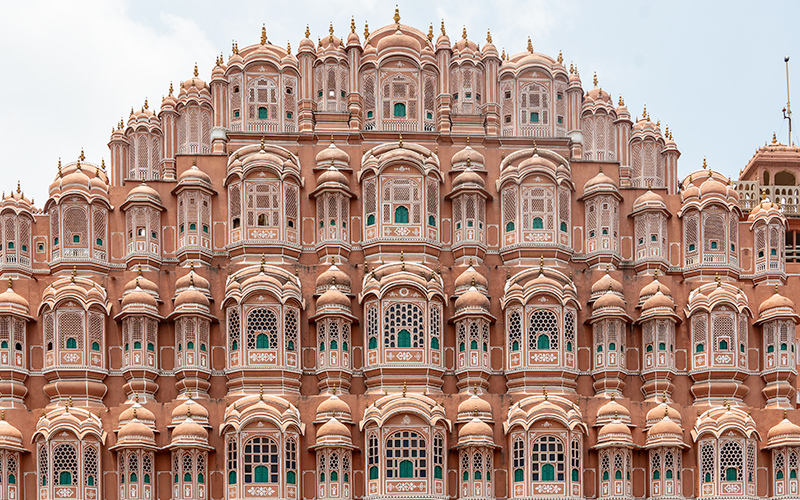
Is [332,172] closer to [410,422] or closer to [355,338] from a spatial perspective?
[355,338]

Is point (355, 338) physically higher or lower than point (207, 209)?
lower

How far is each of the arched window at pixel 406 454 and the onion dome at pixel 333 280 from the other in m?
7.55

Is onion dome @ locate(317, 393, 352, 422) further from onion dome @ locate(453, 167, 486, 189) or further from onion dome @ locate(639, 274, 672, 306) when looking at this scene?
onion dome @ locate(639, 274, 672, 306)

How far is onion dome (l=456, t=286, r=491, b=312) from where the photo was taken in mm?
68125

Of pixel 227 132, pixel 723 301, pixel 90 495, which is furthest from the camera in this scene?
pixel 227 132

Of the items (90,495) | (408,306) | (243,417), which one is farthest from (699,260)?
(90,495)

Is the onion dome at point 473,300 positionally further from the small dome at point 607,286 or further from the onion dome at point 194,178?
the onion dome at point 194,178

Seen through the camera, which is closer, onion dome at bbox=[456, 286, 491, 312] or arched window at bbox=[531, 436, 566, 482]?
arched window at bbox=[531, 436, 566, 482]

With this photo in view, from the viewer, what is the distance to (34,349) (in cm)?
6825

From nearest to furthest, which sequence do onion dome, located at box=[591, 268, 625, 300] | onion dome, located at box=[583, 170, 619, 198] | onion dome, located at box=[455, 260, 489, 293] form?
onion dome, located at box=[455, 260, 489, 293] < onion dome, located at box=[591, 268, 625, 300] < onion dome, located at box=[583, 170, 619, 198]

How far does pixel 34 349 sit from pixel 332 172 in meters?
15.2

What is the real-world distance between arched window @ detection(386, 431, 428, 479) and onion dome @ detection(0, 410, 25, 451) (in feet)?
49.5

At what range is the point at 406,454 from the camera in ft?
212

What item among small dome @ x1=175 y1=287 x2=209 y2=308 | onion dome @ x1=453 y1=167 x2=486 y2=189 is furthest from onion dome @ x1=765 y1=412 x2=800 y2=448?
small dome @ x1=175 y1=287 x2=209 y2=308
